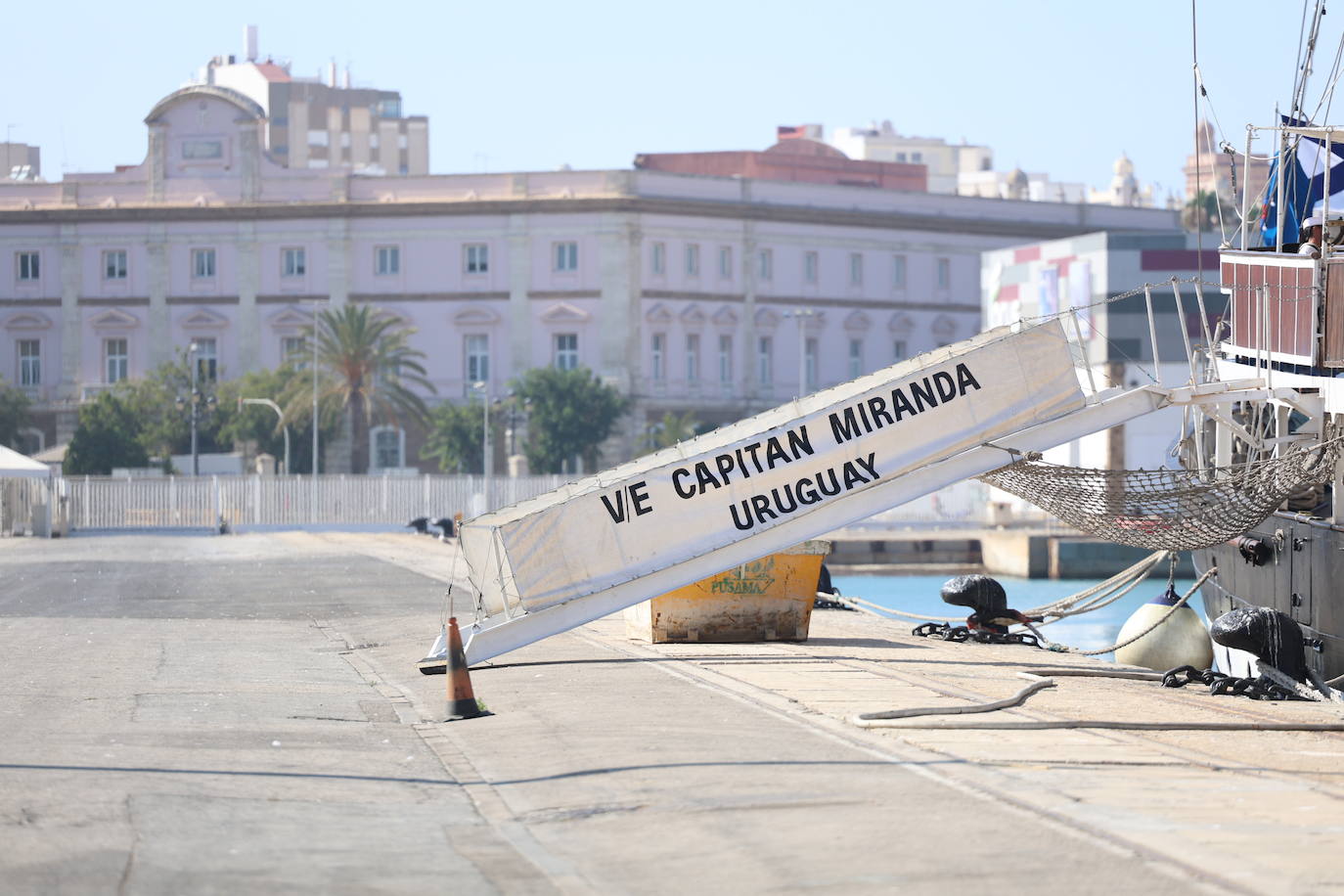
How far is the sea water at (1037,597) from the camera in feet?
149

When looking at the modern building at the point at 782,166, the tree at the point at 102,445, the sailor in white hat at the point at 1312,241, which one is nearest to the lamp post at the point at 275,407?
the tree at the point at 102,445

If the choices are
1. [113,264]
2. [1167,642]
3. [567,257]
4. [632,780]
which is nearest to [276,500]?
[567,257]

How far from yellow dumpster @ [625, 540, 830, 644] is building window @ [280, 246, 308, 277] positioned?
8723 cm

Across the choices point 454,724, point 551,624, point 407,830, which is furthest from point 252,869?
point 551,624

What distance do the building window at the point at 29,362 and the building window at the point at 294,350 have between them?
47.2 ft

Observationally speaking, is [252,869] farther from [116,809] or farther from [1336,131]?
[1336,131]

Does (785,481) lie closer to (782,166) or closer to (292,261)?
(292,261)

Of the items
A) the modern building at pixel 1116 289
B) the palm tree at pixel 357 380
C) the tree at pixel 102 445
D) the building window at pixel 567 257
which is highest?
the building window at pixel 567 257

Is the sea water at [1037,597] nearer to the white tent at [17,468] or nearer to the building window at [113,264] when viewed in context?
the white tent at [17,468]

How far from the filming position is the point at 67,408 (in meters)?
106

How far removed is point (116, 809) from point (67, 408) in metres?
99.7

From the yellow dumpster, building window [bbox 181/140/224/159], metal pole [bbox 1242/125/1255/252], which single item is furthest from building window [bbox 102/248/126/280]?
the yellow dumpster

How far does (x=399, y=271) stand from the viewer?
106 m

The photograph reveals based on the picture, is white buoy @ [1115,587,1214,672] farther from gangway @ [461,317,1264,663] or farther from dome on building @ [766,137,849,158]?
dome on building @ [766,137,849,158]
